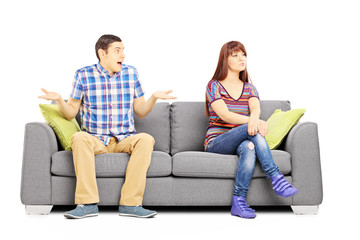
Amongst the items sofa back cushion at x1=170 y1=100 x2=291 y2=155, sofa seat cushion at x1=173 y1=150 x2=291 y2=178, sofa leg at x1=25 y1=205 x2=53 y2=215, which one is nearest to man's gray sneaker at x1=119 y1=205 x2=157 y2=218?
sofa seat cushion at x1=173 y1=150 x2=291 y2=178

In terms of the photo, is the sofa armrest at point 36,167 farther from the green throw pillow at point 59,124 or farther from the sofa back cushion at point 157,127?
the sofa back cushion at point 157,127

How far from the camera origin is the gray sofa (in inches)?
142

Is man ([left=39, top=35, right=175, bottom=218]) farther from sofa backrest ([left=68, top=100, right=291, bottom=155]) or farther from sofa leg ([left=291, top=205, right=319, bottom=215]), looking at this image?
sofa leg ([left=291, top=205, right=319, bottom=215])

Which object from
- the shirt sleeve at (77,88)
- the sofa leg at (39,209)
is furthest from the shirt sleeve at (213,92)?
the sofa leg at (39,209)

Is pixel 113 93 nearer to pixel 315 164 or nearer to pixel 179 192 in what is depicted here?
pixel 179 192

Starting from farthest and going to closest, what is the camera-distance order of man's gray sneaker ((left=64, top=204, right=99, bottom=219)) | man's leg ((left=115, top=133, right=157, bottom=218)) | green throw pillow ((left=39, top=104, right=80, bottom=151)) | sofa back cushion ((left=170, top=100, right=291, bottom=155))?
sofa back cushion ((left=170, top=100, right=291, bottom=155)) < green throw pillow ((left=39, top=104, right=80, bottom=151)) < man's leg ((left=115, top=133, right=157, bottom=218)) < man's gray sneaker ((left=64, top=204, right=99, bottom=219))

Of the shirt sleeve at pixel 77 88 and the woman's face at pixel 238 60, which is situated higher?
the woman's face at pixel 238 60

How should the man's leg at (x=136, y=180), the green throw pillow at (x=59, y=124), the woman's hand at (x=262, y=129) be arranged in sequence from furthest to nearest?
the green throw pillow at (x=59, y=124), the woman's hand at (x=262, y=129), the man's leg at (x=136, y=180)

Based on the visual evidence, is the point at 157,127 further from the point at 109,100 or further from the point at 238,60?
the point at 238,60

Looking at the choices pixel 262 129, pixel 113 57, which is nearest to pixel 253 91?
pixel 262 129

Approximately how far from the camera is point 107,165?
3600 millimetres

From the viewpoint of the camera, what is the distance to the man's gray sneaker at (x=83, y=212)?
132 inches

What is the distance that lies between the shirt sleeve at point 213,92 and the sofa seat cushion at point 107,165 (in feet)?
1.99

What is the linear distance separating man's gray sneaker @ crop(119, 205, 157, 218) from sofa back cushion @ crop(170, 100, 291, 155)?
90cm
